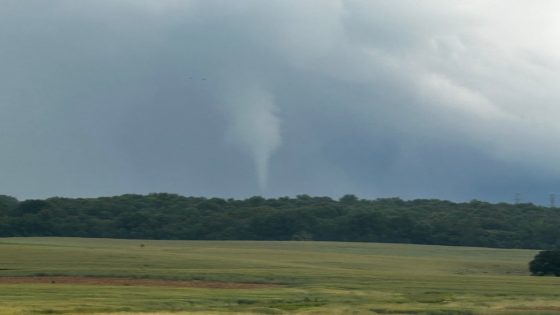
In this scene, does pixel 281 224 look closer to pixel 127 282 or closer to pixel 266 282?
pixel 266 282

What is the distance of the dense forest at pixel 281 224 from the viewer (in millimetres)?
135000

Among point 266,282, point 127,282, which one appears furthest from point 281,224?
point 127,282

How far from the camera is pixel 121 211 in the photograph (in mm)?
147625

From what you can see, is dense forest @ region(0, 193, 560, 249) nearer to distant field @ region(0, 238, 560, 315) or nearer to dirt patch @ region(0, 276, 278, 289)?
distant field @ region(0, 238, 560, 315)

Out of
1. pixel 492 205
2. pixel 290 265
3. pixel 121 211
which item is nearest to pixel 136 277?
pixel 290 265

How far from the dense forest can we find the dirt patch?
6788 centimetres

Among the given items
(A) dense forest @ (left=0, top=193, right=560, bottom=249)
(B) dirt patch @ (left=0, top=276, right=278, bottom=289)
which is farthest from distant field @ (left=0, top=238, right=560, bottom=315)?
(A) dense forest @ (left=0, top=193, right=560, bottom=249)

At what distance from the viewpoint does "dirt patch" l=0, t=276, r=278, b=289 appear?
6272 cm

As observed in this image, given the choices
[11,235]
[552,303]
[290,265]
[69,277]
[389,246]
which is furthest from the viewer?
[11,235]

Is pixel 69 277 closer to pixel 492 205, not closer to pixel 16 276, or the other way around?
pixel 16 276

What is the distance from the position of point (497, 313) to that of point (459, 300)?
20.4 ft

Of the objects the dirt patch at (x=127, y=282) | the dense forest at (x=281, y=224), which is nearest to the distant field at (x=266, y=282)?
the dirt patch at (x=127, y=282)

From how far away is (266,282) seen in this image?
66.1 m

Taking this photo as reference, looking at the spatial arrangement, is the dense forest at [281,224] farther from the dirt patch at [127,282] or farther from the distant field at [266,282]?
the dirt patch at [127,282]
